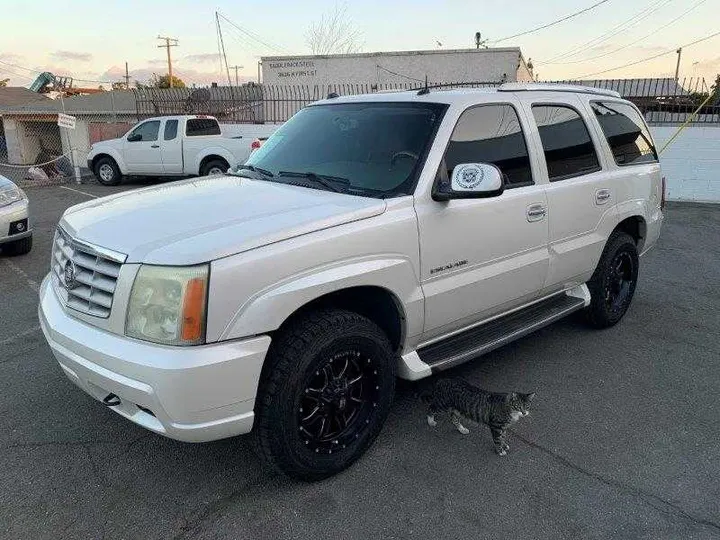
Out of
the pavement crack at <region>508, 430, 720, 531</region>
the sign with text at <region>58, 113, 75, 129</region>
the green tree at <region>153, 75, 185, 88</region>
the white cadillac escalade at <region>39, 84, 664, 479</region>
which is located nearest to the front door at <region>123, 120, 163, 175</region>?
the sign with text at <region>58, 113, 75, 129</region>

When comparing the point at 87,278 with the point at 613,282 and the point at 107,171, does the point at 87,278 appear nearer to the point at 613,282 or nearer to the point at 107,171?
the point at 613,282

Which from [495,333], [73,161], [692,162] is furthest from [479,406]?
[73,161]

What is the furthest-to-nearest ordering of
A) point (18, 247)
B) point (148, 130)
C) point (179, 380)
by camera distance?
1. point (148, 130)
2. point (18, 247)
3. point (179, 380)

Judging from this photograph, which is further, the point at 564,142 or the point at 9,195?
the point at 9,195

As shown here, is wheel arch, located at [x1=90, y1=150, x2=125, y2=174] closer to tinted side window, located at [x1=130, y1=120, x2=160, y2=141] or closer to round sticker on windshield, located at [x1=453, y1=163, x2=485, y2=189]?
tinted side window, located at [x1=130, y1=120, x2=160, y2=141]

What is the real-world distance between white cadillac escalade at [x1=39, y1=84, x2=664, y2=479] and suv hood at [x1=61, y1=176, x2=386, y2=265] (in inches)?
0.5

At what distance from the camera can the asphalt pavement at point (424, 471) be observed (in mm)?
2621

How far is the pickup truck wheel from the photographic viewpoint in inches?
103

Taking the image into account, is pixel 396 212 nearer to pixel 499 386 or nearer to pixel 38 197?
pixel 499 386

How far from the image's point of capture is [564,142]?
4.17 m

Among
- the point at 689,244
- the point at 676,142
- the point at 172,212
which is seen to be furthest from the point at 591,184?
the point at 676,142

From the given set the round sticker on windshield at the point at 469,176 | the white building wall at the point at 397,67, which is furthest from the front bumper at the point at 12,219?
the white building wall at the point at 397,67

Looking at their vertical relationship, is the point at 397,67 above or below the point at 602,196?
above

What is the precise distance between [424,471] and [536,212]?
1.84 m
